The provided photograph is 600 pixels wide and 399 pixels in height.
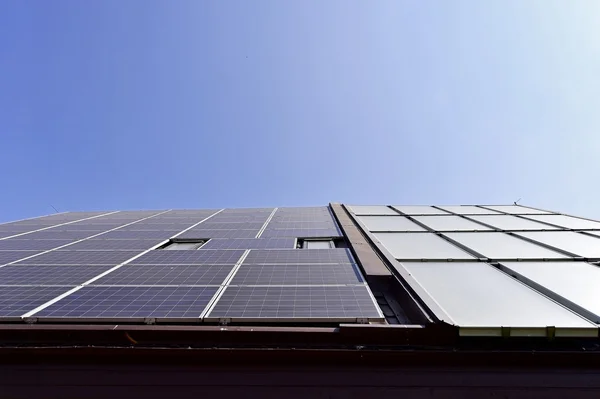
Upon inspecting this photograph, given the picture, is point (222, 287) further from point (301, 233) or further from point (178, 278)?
point (301, 233)

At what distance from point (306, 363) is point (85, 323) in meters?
2.19

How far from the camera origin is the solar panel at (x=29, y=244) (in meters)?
5.43

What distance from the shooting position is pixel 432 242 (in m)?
5.14

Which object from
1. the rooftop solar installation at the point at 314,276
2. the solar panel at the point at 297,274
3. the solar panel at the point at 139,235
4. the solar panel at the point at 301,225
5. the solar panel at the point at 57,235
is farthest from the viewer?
the solar panel at the point at 301,225

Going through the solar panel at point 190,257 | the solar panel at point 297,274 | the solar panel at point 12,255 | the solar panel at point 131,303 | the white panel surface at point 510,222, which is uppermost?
the white panel surface at point 510,222

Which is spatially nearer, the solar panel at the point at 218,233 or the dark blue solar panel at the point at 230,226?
the solar panel at the point at 218,233

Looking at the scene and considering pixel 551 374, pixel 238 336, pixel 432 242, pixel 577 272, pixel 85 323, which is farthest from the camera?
pixel 432 242

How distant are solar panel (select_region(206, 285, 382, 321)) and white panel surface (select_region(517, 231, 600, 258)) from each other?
3709 millimetres

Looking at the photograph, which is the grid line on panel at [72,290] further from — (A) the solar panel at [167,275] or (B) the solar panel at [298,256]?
(B) the solar panel at [298,256]

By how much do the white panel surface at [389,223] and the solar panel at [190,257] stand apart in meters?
3.10

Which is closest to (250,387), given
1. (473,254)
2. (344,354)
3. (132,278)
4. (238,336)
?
(238,336)

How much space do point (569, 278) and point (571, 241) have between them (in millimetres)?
2104

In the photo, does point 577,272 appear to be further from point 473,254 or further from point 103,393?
point 103,393

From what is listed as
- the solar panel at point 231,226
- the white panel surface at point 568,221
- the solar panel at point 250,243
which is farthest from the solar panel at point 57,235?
the white panel surface at point 568,221
